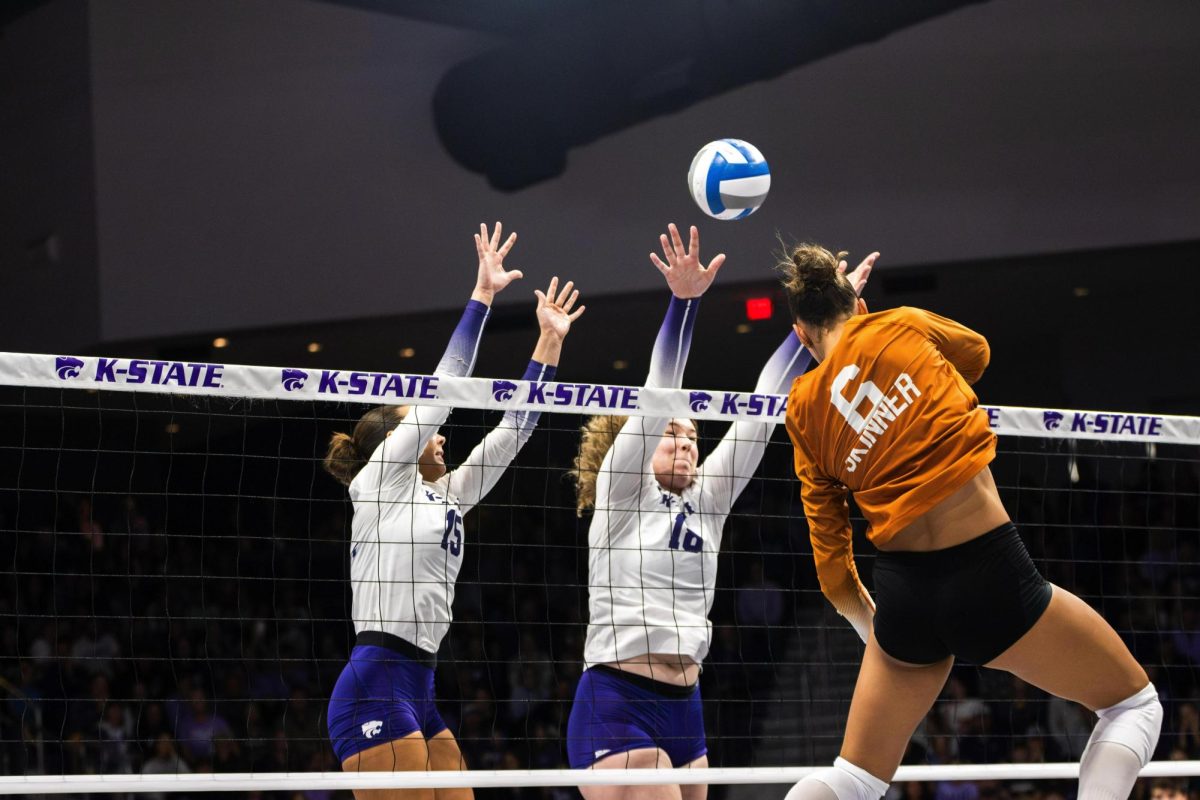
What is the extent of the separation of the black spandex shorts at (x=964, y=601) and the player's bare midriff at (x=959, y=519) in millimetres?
23

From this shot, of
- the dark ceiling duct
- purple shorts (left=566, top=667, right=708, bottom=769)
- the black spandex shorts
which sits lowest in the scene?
purple shorts (left=566, top=667, right=708, bottom=769)

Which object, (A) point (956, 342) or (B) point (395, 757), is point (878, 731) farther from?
(B) point (395, 757)

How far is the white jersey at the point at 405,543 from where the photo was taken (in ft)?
17.5

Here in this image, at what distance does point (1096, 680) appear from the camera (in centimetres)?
382

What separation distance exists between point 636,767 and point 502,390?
1.55 m

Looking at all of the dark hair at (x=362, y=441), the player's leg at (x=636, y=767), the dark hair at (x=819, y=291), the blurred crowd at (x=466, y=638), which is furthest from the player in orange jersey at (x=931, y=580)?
the blurred crowd at (x=466, y=638)

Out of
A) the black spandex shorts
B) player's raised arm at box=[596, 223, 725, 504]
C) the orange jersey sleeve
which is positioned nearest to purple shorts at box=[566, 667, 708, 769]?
player's raised arm at box=[596, 223, 725, 504]

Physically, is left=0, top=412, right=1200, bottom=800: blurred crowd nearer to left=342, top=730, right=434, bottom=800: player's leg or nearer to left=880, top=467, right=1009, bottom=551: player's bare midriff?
left=342, top=730, right=434, bottom=800: player's leg

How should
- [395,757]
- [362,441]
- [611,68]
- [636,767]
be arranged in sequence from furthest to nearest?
[611,68], [362,441], [636,767], [395,757]

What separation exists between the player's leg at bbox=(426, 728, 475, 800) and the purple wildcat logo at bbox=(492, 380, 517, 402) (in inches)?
53.0

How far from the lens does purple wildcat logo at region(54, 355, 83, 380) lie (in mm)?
4836

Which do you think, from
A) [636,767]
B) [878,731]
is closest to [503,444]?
Answer: [636,767]

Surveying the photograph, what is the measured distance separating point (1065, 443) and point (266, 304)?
8.26 meters

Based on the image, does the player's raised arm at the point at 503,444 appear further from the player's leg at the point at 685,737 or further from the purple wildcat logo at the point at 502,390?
the player's leg at the point at 685,737
